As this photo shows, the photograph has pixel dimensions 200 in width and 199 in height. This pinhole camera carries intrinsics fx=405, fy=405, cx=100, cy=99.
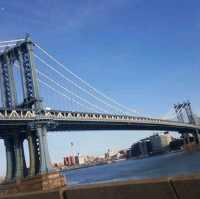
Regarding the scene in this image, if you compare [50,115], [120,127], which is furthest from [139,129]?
[50,115]

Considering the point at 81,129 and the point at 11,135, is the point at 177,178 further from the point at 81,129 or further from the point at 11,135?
the point at 81,129

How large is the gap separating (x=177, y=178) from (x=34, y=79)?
54.5 meters

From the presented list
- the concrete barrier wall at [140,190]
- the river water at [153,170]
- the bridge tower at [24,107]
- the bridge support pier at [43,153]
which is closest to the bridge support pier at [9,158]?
the bridge tower at [24,107]

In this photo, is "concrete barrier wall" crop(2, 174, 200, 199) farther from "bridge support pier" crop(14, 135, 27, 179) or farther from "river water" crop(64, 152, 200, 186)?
"bridge support pier" crop(14, 135, 27, 179)

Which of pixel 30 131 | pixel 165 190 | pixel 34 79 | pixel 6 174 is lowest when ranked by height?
pixel 165 190

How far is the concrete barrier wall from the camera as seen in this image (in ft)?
12.4

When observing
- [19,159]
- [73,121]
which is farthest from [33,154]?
[73,121]

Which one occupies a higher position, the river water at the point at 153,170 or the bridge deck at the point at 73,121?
the bridge deck at the point at 73,121

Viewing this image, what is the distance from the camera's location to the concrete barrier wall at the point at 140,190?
377cm

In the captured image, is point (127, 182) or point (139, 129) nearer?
point (127, 182)

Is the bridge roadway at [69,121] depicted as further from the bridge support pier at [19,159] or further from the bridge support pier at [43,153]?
the bridge support pier at [19,159]

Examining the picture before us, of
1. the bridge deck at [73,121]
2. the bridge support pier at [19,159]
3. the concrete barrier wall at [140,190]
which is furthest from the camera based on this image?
the bridge support pier at [19,159]

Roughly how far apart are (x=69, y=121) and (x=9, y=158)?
997 centimetres

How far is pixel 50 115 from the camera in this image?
5553 centimetres
